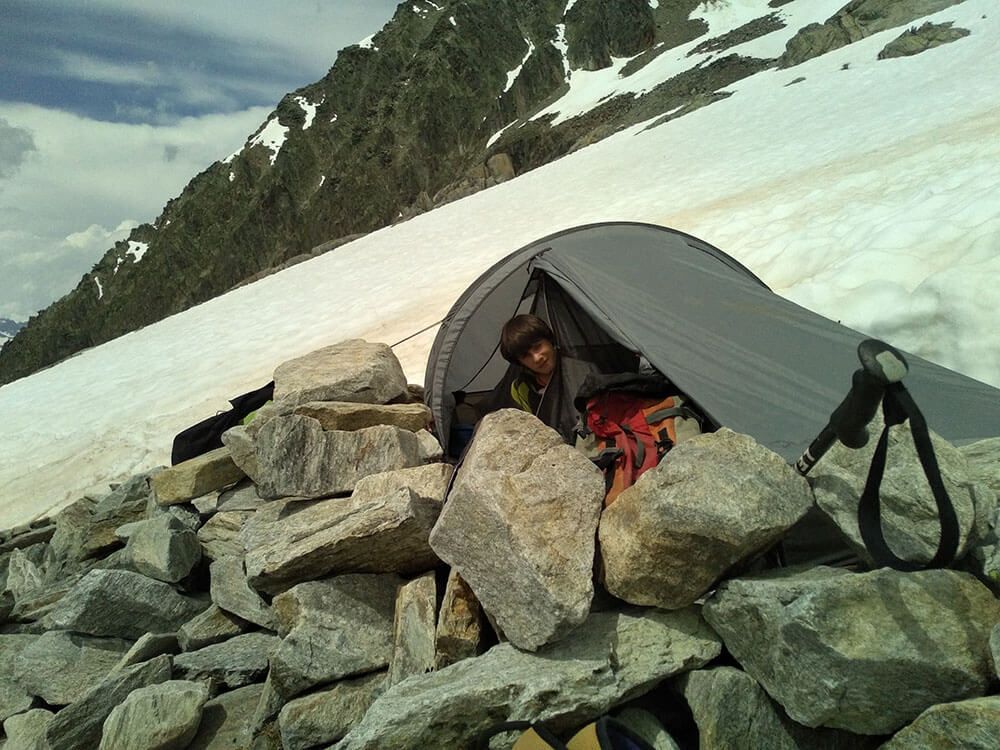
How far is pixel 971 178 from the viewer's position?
24.2ft

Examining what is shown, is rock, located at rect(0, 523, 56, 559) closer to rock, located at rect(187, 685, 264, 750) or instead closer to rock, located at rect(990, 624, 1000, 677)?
rock, located at rect(187, 685, 264, 750)

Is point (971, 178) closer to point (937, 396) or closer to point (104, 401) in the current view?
point (937, 396)

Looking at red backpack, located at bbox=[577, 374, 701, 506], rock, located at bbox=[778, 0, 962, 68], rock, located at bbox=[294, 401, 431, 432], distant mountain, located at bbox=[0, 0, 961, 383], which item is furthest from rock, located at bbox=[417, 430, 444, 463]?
distant mountain, located at bbox=[0, 0, 961, 383]

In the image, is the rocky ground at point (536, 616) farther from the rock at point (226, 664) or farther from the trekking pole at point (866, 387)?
the trekking pole at point (866, 387)

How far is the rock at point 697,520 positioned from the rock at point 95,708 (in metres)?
2.56

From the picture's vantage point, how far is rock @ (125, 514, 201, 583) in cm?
427

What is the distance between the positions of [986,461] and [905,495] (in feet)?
2.08

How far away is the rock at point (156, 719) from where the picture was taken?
2.94 metres

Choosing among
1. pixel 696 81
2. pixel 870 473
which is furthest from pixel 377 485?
pixel 696 81

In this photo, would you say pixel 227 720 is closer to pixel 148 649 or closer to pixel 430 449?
pixel 148 649

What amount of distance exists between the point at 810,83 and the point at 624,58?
5341 cm

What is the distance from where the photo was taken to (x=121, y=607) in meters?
3.98

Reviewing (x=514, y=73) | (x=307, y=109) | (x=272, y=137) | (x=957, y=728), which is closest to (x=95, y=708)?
(x=957, y=728)

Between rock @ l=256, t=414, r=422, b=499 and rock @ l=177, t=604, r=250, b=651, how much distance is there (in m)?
0.77
